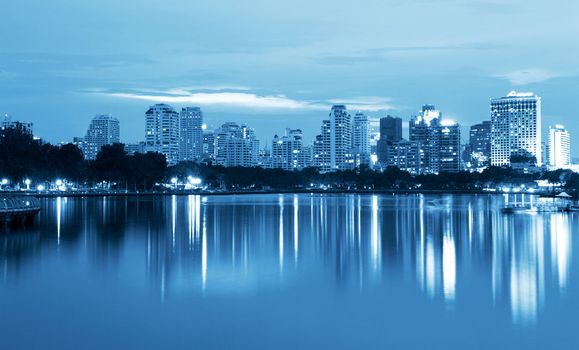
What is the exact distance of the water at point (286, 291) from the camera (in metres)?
13.7

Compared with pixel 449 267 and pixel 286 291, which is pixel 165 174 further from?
pixel 286 291

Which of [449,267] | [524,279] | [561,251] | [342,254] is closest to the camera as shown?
[524,279]

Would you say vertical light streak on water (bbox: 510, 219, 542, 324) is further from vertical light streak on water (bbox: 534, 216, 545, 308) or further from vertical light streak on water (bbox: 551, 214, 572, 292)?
vertical light streak on water (bbox: 551, 214, 572, 292)

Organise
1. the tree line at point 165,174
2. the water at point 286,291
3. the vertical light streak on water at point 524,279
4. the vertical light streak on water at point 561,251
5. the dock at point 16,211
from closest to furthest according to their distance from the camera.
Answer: the water at point 286,291
the vertical light streak on water at point 524,279
the vertical light streak on water at point 561,251
the dock at point 16,211
the tree line at point 165,174

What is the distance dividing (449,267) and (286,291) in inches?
265

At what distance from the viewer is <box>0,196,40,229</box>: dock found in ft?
124

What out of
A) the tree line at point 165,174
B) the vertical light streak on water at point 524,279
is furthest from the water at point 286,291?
the tree line at point 165,174

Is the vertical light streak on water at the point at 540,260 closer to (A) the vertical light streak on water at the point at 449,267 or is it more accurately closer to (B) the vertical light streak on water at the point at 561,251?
(B) the vertical light streak on water at the point at 561,251

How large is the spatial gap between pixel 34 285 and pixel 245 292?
5913mm

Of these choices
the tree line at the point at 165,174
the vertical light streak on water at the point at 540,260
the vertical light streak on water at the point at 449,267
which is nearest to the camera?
the vertical light streak on water at the point at 540,260

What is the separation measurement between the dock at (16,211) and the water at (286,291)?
4.06 m

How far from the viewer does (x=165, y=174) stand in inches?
5438

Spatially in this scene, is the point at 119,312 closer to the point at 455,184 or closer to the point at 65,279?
the point at 65,279

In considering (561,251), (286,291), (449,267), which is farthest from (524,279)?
(561,251)
